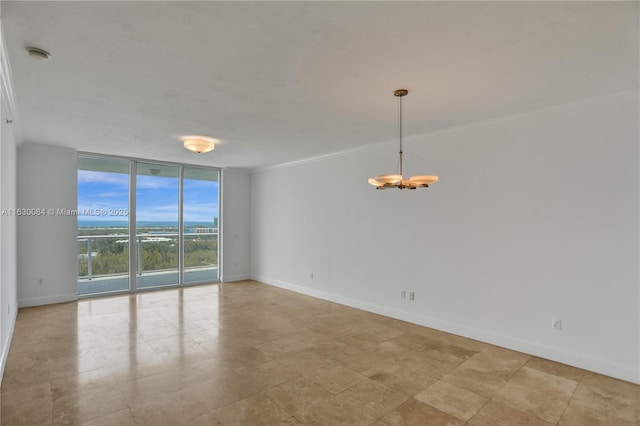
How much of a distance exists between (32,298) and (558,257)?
304 inches

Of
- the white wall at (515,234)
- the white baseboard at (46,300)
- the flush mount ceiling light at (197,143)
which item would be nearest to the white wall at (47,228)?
the white baseboard at (46,300)

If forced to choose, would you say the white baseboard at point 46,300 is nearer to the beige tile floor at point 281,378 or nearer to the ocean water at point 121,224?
the beige tile floor at point 281,378

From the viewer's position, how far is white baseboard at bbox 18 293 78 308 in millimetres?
5337

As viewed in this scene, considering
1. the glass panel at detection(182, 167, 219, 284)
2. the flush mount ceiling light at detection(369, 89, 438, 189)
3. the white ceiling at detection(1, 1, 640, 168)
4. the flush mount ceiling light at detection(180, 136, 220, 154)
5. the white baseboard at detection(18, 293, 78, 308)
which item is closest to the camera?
the white ceiling at detection(1, 1, 640, 168)

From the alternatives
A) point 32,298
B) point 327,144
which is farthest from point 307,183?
point 32,298

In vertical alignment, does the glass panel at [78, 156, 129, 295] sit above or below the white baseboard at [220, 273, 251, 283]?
above

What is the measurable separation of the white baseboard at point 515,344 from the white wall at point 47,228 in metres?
4.95

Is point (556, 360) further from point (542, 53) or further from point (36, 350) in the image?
point (36, 350)

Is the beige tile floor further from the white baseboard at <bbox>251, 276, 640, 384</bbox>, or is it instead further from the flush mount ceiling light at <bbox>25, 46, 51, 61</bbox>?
the flush mount ceiling light at <bbox>25, 46, 51, 61</bbox>

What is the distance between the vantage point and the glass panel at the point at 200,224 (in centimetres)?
735

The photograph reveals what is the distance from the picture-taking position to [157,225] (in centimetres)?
695

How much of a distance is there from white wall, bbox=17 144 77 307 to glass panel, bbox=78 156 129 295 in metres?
0.26

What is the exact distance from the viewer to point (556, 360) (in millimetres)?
3455

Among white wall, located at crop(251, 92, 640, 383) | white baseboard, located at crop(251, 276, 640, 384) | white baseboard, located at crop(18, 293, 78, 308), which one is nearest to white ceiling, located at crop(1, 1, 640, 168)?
white wall, located at crop(251, 92, 640, 383)
